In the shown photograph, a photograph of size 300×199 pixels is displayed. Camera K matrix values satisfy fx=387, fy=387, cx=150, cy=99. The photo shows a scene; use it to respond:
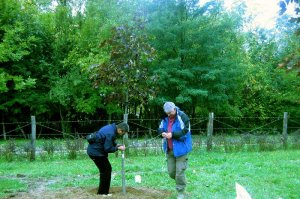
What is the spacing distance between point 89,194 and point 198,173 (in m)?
3.51

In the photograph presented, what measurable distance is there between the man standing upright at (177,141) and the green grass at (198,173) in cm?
69

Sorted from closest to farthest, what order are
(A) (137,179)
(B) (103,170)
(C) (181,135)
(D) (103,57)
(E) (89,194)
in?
1. (C) (181,135)
2. (B) (103,170)
3. (E) (89,194)
4. (A) (137,179)
5. (D) (103,57)

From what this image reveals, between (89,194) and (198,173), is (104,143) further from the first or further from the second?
(198,173)

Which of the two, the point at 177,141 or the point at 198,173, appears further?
the point at 198,173

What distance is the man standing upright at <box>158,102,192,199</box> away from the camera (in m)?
7.33

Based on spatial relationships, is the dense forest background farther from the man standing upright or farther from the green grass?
the man standing upright

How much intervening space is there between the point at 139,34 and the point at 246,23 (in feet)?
79.1

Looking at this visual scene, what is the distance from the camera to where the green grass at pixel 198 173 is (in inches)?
335

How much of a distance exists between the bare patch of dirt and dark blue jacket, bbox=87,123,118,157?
3.09 feet

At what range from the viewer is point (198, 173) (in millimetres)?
10352

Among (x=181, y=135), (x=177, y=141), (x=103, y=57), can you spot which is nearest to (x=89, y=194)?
(x=177, y=141)

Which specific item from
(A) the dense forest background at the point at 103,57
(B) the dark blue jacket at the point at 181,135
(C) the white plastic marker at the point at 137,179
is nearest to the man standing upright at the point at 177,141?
(B) the dark blue jacket at the point at 181,135

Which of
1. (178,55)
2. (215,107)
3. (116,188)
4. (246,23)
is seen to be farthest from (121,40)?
(246,23)

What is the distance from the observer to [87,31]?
21.7 m
